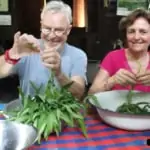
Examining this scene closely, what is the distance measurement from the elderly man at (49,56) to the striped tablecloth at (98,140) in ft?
0.94

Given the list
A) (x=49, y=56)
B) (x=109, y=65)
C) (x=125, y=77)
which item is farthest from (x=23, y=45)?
(x=109, y=65)

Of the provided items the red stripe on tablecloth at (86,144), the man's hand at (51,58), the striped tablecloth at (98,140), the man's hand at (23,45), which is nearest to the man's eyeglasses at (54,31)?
the man's hand at (23,45)

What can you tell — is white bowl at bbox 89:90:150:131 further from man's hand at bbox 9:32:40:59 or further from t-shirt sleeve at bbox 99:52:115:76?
t-shirt sleeve at bbox 99:52:115:76

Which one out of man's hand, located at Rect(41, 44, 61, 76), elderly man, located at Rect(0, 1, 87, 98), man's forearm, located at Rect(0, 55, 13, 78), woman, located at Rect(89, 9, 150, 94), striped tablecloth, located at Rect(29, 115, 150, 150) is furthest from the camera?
woman, located at Rect(89, 9, 150, 94)

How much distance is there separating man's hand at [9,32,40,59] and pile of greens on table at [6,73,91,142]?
236 millimetres

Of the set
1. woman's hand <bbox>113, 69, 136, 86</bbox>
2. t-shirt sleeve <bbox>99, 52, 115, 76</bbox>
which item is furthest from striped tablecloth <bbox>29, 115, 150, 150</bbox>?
t-shirt sleeve <bbox>99, 52, 115, 76</bbox>

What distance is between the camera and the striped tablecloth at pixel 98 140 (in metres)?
1.18

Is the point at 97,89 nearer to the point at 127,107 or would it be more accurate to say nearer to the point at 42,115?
the point at 127,107

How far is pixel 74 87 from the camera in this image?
1623 millimetres

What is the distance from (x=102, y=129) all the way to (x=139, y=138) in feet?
0.51

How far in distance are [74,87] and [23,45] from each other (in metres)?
0.32

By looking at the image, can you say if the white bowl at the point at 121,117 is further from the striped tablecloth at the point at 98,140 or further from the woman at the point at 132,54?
the woman at the point at 132,54

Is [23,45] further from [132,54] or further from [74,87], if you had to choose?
[132,54]

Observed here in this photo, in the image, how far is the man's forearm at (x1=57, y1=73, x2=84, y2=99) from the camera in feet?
4.93
